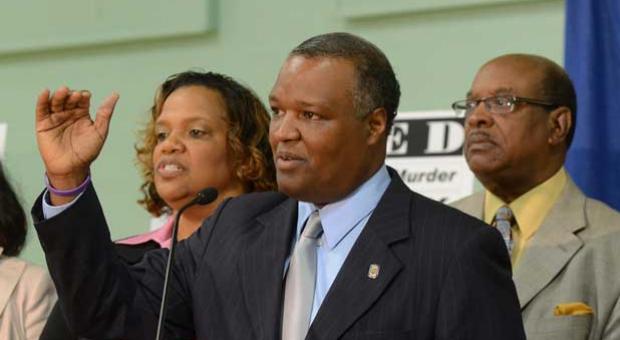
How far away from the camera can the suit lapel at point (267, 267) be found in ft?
9.70

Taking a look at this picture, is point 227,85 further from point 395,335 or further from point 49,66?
point 49,66

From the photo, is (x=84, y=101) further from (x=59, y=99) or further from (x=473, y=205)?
(x=473, y=205)

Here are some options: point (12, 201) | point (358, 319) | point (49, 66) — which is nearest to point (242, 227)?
point (358, 319)

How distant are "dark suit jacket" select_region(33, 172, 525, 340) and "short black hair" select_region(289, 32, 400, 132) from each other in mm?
195

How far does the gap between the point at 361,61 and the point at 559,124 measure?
1.71 m

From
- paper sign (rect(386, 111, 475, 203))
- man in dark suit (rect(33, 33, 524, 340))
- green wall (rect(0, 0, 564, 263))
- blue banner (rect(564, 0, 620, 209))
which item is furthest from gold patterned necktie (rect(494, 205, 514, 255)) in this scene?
man in dark suit (rect(33, 33, 524, 340))

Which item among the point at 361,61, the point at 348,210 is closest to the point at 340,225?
the point at 348,210

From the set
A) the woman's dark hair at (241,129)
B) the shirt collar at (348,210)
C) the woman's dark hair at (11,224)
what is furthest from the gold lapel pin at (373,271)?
the woman's dark hair at (11,224)

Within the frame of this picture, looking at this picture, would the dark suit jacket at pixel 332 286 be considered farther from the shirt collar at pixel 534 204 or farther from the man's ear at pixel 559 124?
the man's ear at pixel 559 124

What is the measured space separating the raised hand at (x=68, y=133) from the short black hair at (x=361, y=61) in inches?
18.4

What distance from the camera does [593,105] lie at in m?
5.06

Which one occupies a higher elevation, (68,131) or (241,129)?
(68,131)

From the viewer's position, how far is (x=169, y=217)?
15.1ft

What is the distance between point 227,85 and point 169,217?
488 mm
